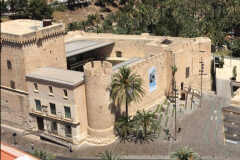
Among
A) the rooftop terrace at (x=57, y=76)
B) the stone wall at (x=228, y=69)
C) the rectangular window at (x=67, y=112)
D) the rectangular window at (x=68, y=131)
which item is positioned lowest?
the rectangular window at (x=68, y=131)

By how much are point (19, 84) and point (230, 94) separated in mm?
37137

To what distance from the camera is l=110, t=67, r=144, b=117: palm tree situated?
192ft

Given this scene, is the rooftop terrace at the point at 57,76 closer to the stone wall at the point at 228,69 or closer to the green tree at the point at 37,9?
the stone wall at the point at 228,69

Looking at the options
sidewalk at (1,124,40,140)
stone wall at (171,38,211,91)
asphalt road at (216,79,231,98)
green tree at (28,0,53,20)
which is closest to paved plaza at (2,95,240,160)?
sidewalk at (1,124,40,140)

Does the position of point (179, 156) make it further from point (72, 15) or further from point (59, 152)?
point (72, 15)

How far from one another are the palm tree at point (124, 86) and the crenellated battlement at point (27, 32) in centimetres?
1294

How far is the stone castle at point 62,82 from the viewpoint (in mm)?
59219

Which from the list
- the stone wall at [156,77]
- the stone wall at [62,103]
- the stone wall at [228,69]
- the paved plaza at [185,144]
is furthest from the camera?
the stone wall at [228,69]

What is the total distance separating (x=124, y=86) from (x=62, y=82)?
9.07 m

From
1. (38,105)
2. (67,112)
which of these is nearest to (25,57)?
(38,105)

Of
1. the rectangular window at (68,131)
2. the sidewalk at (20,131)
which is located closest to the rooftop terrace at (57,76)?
the rectangular window at (68,131)

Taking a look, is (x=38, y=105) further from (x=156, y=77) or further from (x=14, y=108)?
(x=156, y=77)

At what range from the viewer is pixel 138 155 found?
2218 inches

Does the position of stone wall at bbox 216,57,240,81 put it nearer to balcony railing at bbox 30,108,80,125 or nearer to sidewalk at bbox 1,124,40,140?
balcony railing at bbox 30,108,80,125
